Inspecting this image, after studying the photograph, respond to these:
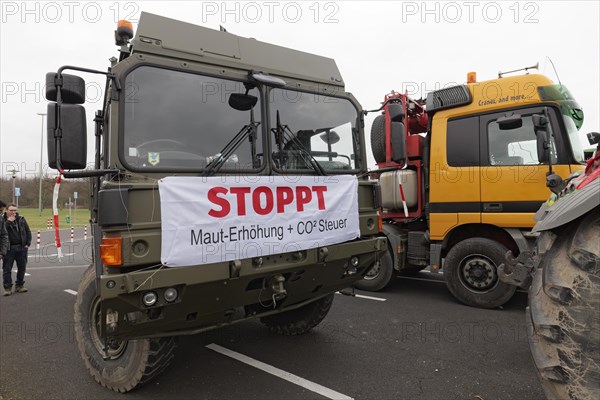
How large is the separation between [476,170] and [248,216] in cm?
364

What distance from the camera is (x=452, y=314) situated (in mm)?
4883

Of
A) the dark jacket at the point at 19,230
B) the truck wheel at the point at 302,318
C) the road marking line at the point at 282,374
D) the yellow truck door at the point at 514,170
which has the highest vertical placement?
the yellow truck door at the point at 514,170

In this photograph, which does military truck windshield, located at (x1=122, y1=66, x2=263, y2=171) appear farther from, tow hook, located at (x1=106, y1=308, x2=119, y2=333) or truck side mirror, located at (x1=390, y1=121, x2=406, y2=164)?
truck side mirror, located at (x1=390, y1=121, x2=406, y2=164)

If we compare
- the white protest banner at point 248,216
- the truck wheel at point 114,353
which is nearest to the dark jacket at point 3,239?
the truck wheel at point 114,353

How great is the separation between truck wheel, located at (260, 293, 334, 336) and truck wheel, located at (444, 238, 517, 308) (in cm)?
217

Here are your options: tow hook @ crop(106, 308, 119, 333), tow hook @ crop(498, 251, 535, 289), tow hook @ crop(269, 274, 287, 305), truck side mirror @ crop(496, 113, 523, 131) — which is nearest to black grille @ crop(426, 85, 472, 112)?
truck side mirror @ crop(496, 113, 523, 131)

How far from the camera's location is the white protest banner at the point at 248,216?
2463 millimetres

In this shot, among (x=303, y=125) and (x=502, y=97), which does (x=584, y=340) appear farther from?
(x=502, y=97)

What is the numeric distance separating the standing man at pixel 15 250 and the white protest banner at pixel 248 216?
6330 mm

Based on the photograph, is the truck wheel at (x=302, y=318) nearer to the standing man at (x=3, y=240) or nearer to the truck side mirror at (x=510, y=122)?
the truck side mirror at (x=510, y=122)

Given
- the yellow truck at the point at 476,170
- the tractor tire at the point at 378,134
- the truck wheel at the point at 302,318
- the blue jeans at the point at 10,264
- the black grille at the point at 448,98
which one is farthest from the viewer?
the blue jeans at the point at 10,264

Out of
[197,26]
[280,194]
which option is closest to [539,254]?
[280,194]

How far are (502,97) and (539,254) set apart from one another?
11.7 ft

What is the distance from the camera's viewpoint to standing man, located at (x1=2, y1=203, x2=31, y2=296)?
6.80 m
